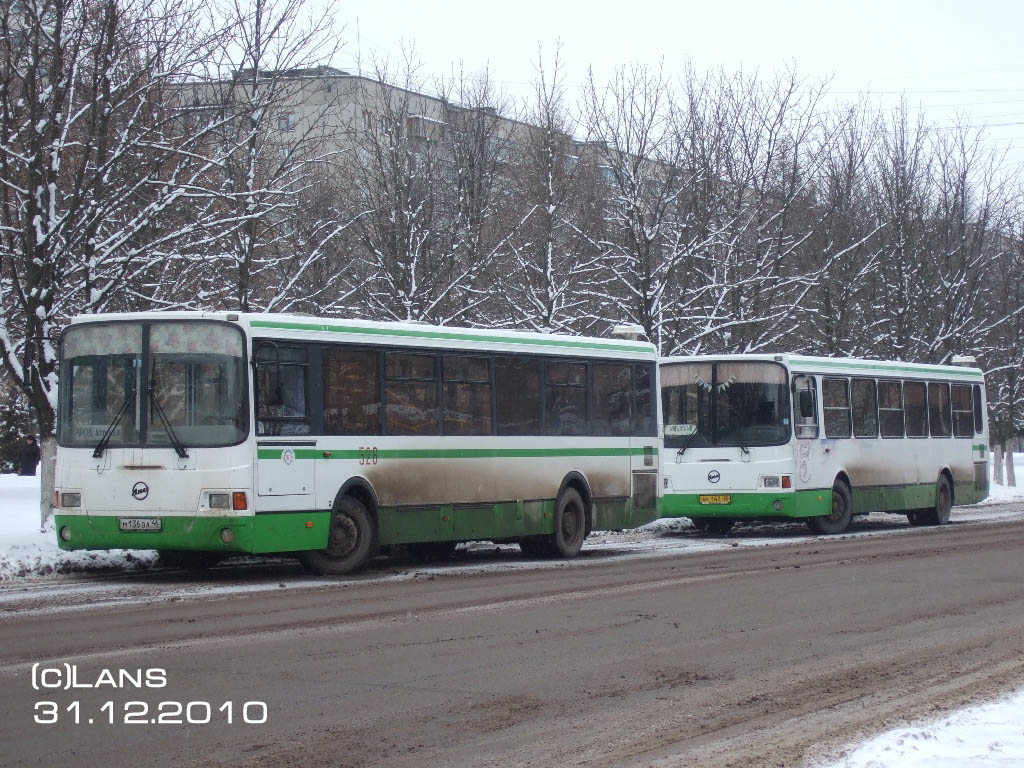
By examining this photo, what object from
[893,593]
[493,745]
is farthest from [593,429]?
[493,745]

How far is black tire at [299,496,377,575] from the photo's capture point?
17234mm

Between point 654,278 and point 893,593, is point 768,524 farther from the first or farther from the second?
point 893,593

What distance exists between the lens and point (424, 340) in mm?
18672

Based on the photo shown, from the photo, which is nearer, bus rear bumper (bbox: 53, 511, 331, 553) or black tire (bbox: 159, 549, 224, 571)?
bus rear bumper (bbox: 53, 511, 331, 553)

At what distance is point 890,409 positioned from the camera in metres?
29.0

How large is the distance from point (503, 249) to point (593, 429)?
37.3 feet

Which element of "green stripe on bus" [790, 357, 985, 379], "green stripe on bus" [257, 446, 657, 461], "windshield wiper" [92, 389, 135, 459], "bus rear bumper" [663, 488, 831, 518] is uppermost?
"green stripe on bus" [790, 357, 985, 379]

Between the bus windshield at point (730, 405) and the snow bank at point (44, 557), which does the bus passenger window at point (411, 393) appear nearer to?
the snow bank at point (44, 557)

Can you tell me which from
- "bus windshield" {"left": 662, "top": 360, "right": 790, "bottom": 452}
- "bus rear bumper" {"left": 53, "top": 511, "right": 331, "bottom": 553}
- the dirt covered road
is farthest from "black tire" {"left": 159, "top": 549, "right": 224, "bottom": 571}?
"bus windshield" {"left": 662, "top": 360, "right": 790, "bottom": 452}

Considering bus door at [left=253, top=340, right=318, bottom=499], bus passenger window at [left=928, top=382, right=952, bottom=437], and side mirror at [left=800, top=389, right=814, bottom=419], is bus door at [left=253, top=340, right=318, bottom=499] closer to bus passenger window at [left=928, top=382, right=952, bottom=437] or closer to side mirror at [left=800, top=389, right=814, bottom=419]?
side mirror at [left=800, top=389, right=814, bottom=419]

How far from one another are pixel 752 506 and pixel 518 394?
6786 mm

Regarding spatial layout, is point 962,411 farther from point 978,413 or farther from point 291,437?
point 291,437

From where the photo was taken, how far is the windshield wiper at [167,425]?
640 inches

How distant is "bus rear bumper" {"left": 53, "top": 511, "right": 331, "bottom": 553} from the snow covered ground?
47 cm
